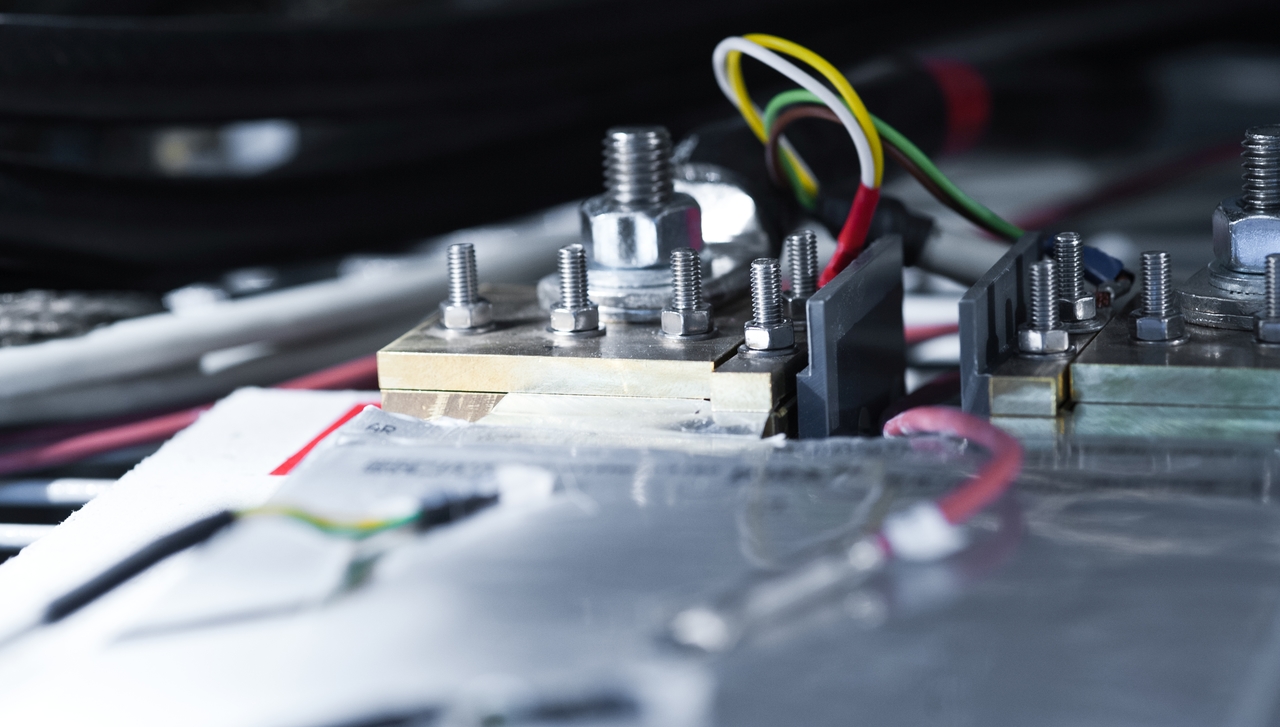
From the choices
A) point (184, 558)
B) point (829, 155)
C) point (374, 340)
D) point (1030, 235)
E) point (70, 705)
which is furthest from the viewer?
point (374, 340)

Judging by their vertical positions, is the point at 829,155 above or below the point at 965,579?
above

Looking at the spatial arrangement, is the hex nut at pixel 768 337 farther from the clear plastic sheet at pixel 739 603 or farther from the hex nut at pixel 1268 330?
the hex nut at pixel 1268 330

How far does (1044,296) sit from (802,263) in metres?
0.13

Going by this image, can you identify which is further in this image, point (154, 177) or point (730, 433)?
point (154, 177)

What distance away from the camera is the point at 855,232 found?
0.67 meters

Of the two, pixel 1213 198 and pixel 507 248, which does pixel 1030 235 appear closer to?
pixel 507 248

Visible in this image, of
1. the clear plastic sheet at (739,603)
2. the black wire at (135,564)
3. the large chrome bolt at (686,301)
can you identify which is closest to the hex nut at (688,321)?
the large chrome bolt at (686,301)

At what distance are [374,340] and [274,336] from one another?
0.07 meters

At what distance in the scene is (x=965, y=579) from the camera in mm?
437

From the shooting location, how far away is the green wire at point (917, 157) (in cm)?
69

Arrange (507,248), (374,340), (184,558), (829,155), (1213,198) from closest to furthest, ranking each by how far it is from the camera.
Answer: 1. (184,558)
2. (829,155)
3. (374,340)
4. (507,248)
5. (1213,198)

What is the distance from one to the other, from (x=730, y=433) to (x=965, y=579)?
0.15 m

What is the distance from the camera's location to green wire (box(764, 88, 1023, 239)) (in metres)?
0.69

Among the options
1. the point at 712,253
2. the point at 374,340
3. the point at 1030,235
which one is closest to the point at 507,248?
the point at 374,340
